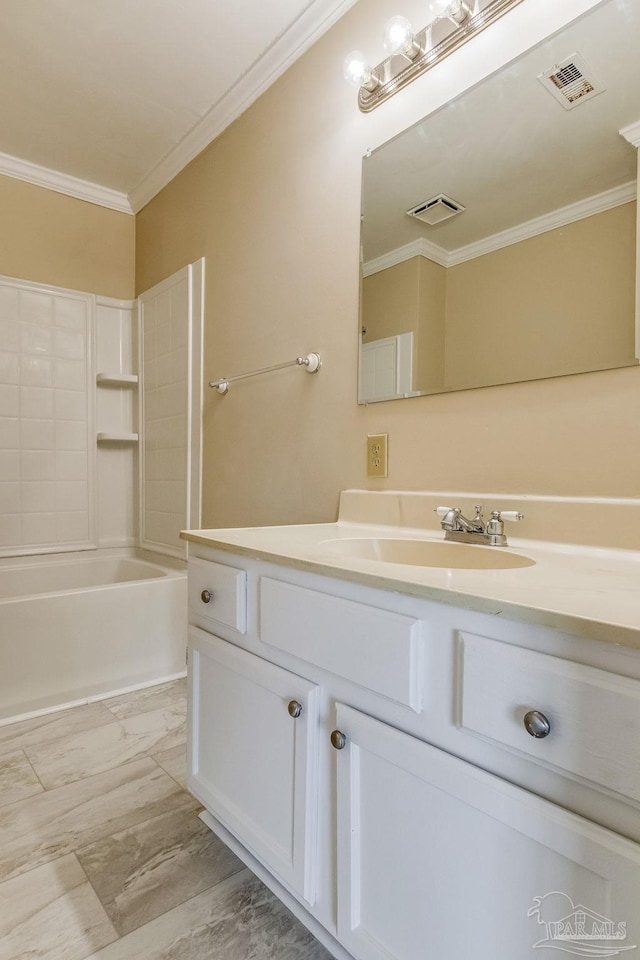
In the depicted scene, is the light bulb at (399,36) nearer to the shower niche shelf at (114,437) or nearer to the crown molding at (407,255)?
the crown molding at (407,255)

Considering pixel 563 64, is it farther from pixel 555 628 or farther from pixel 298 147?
pixel 555 628

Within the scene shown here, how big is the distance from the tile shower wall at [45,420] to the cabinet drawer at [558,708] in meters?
2.61

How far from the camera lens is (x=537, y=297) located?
3.75ft

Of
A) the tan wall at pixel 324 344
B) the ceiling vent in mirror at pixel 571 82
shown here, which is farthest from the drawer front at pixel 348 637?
the ceiling vent in mirror at pixel 571 82

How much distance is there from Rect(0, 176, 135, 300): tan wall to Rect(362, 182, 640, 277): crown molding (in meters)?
1.97

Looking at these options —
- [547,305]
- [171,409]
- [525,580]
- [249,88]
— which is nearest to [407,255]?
[547,305]

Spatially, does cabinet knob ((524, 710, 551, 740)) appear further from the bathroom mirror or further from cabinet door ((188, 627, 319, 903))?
the bathroom mirror

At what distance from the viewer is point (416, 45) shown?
4.44 feet

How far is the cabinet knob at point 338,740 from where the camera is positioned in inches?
32.8

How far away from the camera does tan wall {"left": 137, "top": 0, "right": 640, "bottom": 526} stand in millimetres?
1131

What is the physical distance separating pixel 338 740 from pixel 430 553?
1.67 feet

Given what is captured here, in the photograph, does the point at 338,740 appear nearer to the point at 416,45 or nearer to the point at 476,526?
the point at 476,526

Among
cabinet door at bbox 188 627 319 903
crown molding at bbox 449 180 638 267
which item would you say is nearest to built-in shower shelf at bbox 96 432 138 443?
cabinet door at bbox 188 627 319 903

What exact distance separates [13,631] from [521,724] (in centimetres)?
190
